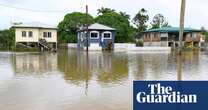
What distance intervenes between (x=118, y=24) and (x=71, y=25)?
9780mm

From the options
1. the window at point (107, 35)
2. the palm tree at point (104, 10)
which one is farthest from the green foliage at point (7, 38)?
the palm tree at point (104, 10)

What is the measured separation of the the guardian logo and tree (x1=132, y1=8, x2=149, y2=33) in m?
87.7

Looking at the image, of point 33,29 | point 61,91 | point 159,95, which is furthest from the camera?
point 33,29

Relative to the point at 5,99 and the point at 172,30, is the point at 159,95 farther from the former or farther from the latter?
the point at 172,30

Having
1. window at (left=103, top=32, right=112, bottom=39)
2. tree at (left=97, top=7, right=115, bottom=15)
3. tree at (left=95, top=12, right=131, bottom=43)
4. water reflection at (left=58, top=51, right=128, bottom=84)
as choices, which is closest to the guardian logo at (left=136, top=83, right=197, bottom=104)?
water reflection at (left=58, top=51, right=128, bottom=84)

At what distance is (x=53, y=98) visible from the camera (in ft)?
40.1

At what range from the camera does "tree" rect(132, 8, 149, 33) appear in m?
93.2

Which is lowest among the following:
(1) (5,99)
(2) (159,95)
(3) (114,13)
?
(1) (5,99)

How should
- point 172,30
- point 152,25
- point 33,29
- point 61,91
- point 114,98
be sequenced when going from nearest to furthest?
point 114,98 < point 61,91 < point 33,29 < point 172,30 < point 152,25

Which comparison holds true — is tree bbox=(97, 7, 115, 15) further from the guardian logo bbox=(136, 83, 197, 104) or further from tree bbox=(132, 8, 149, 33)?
the guardian logo bbox=(136, 83, 197, 104)

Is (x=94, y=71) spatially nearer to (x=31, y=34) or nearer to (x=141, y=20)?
(x=31, y=34)

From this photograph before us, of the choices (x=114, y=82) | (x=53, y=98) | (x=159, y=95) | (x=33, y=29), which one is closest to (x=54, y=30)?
(x=33, y=29)

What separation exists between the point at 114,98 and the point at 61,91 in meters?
2.58

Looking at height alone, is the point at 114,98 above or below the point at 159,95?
below
